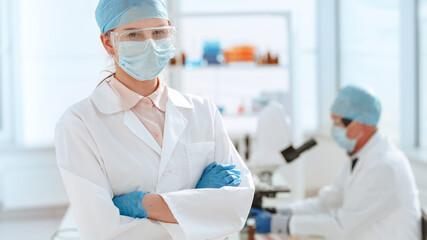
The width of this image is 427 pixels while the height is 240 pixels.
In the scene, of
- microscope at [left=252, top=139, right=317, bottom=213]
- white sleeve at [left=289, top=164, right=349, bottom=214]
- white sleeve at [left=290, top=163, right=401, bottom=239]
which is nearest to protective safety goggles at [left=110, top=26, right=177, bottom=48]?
microscope at [left=252, top=139, right=317, bottom=213]

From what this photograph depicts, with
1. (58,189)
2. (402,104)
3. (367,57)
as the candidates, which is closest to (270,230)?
(402,104)

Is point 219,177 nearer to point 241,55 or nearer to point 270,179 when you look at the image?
point 270,179

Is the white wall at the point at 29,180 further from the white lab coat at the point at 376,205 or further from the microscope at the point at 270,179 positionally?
the white lab coat at the point at 376,205

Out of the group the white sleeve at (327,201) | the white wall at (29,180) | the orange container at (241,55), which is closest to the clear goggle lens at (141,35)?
the white sleeve at (327,201)

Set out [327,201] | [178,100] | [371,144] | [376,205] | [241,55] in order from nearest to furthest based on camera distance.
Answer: [178,100]
[376,205]
[371,144]
[327,201]
[241,55]

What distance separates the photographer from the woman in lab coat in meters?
1.29

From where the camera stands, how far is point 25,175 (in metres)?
4.54

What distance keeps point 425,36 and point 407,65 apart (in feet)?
0.74

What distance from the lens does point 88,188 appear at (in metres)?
1.26

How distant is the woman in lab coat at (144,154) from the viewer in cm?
129

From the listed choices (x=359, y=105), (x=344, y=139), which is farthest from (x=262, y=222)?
(x=359, y=105)

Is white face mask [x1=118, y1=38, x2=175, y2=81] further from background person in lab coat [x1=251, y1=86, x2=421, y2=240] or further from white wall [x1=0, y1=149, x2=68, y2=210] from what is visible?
white wall [x1=0, y1=149, x2=68, y2=210]

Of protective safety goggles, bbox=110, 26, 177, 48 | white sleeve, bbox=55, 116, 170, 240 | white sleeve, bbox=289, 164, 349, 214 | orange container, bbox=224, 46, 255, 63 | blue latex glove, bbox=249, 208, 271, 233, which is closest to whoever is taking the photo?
white sleeve, bbox=55, 116, 170, 240

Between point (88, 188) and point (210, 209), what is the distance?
31 centimetres
